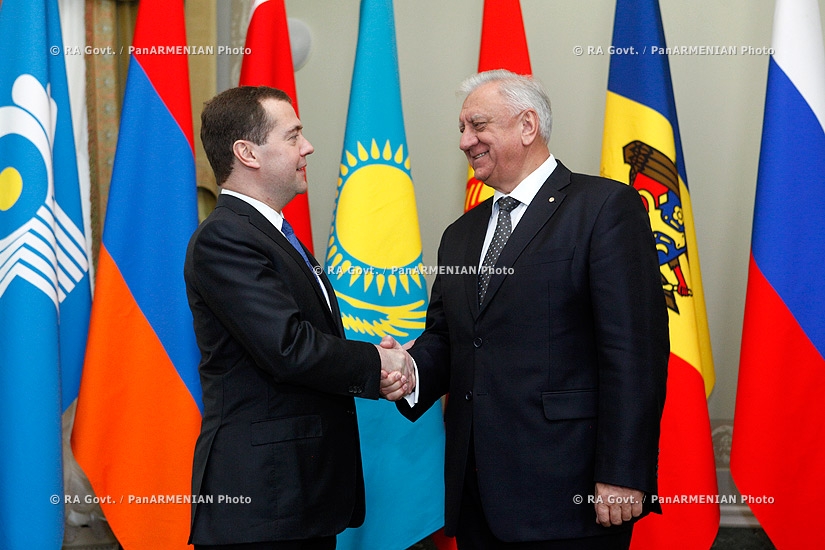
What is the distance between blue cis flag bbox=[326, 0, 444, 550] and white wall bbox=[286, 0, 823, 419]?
22.1 inches

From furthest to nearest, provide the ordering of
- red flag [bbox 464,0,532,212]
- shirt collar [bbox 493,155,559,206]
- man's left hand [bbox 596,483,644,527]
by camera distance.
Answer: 1. red flag [bbox 464,0,532,212]
2. shirt collar [bbox 493,155,559,206]
3. man's left hand [bbox 596,483,644,527]

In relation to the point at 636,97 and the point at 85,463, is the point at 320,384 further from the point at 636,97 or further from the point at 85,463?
the point at 636,97

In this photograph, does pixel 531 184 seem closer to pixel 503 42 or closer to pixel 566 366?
pixel 566 366

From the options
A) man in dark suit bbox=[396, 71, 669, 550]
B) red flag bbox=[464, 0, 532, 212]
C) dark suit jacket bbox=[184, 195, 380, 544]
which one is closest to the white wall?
red flag bbox=[464, 0, 532, 212]

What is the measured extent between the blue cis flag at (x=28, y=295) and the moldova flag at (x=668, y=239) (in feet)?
6.37

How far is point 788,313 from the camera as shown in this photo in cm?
278

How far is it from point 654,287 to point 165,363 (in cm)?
170

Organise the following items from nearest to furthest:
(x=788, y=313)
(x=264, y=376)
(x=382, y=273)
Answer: (x=264, y=376)
(x=788, y=313)
(x=382, y=273)

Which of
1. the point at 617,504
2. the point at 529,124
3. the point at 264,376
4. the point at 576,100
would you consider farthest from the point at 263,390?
the point at 576,100

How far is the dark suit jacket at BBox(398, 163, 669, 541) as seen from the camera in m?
1.86

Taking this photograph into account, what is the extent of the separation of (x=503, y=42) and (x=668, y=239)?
0.95 metres

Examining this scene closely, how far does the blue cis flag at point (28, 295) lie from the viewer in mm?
2604

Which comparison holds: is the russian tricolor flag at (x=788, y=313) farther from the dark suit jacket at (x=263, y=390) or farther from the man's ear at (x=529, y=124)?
the dark suit jacket at (x=263, y=390)

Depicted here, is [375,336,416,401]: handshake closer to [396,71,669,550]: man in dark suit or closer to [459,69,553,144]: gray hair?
[396,71,669,550]: man in dark suit
